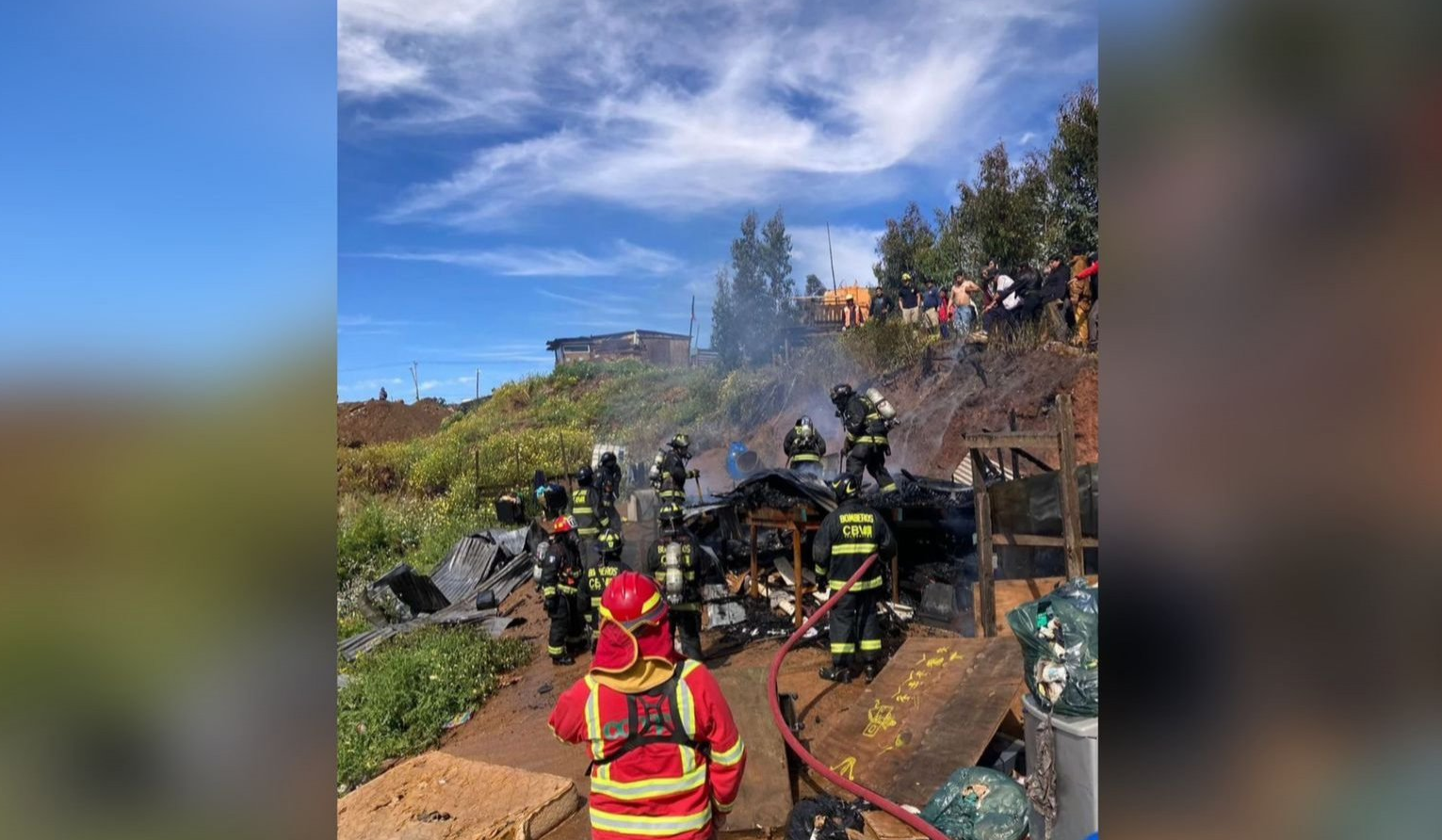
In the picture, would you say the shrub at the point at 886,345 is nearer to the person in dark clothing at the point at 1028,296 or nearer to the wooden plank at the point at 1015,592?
the person in dark clothing at the point at 1028,296

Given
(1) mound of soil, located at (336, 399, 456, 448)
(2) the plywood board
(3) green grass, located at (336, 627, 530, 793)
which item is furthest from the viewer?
(1) mound of soil, located at (336, 399, 456, 448)

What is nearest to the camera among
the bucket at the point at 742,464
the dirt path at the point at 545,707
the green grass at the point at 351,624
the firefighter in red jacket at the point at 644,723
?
the firefighter in red jacket at the point at 644,723

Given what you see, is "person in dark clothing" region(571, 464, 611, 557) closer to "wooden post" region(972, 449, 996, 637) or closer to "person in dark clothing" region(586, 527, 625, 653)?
"person in dark clothing" region(586, 527, 625, 653)

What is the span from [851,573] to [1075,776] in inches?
154

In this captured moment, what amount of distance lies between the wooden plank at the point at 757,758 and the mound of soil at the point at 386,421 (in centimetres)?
2146

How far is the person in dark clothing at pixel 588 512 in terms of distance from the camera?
891cm

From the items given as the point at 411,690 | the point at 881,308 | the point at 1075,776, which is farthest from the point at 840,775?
the point at 881,308

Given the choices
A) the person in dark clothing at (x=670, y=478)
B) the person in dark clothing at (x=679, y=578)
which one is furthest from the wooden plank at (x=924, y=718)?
the person in dark clothing at (x=670, y=478)

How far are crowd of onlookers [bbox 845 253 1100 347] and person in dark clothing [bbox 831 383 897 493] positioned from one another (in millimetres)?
6509

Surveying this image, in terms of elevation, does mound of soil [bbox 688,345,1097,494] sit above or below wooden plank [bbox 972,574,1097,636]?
above

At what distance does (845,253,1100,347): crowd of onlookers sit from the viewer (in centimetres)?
1440

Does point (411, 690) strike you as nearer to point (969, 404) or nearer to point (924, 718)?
point (924, 718)

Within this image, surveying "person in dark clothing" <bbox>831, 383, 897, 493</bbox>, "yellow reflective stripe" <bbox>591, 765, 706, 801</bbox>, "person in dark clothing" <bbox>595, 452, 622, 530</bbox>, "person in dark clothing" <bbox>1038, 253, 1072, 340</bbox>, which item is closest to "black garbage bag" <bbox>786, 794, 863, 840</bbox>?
"yellow reflective stripe" <bbox>591, 765, 706, 801</bbox>
